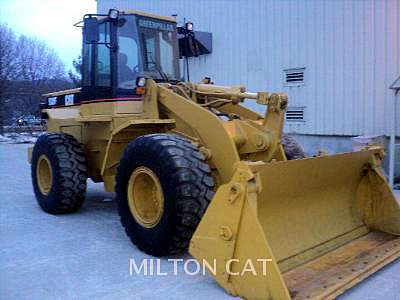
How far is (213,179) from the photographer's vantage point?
15.5 ft

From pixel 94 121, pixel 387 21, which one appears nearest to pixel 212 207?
pixel 94 121

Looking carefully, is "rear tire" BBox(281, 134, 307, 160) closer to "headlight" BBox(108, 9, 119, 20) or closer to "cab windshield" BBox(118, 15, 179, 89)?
"cab windshield" BBox(118, 15, 179, 89)

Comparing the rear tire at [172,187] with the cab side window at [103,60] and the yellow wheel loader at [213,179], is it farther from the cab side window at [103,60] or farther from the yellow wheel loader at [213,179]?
the cab side window at [103,60]

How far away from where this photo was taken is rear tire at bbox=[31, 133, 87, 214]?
6273 millimetres

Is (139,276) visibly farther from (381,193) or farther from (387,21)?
(387,21)

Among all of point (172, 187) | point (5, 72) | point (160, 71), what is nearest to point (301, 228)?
point (172, 187)

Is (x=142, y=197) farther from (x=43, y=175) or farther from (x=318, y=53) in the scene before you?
(x=318, y=53)

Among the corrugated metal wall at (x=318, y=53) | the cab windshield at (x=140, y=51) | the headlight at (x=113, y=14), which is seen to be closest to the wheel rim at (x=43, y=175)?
the cab windshield at (x=140, y=51)

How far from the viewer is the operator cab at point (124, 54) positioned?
19.1 ft

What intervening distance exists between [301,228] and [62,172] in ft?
11.1

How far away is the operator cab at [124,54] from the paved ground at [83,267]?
1.76m

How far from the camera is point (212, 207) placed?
12.5ft

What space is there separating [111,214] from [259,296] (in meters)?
3.69

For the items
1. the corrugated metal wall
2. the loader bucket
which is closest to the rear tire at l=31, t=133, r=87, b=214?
the loader bucket
